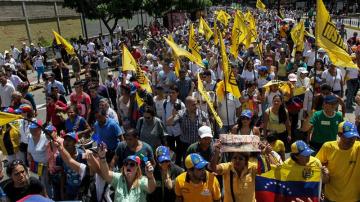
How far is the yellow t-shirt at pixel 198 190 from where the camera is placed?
407 centimetres

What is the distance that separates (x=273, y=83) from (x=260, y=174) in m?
3.50

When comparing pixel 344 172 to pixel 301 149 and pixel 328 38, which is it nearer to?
pixel 301 149

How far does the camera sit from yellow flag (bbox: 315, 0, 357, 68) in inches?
238

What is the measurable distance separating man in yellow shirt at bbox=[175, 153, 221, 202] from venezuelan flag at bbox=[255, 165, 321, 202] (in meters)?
0.48

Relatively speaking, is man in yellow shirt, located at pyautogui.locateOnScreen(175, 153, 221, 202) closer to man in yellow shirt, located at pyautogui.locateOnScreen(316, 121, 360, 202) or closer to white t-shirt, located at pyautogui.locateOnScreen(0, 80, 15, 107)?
man in yellow shirt, located at pyautogui.locateOnScreen(316, 121, 360, 202)

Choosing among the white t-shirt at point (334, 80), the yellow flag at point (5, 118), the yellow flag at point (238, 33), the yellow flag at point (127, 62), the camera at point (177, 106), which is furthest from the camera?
the yellow flag at point (238, 33)

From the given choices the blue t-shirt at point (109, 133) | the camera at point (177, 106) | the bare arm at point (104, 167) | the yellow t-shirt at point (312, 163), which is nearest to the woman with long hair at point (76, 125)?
the blue t-shirt at point (109, 133)

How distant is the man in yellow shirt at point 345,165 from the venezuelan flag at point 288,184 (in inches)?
10.8

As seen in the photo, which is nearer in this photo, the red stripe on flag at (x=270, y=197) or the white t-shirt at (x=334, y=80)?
the red stripe on flag at (x=270, y=197)

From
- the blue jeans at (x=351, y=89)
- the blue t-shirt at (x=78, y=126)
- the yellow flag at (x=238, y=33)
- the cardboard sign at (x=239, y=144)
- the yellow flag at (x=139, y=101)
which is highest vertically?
the yellow flag at (x=238, y=33)

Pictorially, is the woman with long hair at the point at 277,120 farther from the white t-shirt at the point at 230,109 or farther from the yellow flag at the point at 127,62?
the yellow flag at the point at 127,62

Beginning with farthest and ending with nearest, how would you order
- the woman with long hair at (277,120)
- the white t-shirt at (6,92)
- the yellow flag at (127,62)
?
the white t-shirt at (6,92) < the yellow flag at (127,62) < the woman with long hair at (277,120)

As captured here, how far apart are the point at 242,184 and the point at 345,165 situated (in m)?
1.13

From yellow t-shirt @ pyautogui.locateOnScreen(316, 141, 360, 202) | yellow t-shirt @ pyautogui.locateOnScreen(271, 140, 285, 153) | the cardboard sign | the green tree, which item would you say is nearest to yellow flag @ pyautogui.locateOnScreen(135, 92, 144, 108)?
yellow t-shirt @ pyautogui.locateOnScreen(271, 140, 285, 153)
